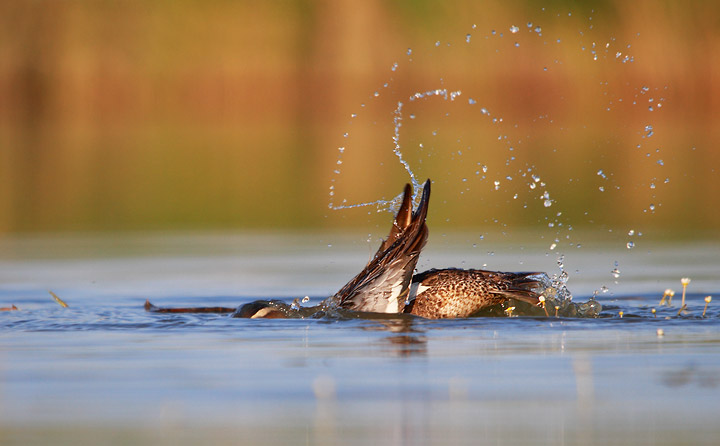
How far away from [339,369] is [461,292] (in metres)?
2.20

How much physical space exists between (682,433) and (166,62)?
143 feet

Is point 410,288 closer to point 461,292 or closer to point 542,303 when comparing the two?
point 461,292

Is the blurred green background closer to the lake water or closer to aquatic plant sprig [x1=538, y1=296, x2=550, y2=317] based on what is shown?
the lake water

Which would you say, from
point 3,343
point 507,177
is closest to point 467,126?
point 507,177

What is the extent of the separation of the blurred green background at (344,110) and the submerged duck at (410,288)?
256 inches

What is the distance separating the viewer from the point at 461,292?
8344mm

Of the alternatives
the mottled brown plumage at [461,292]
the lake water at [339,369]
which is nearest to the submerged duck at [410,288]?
the mottled brown plumage at [461,292]

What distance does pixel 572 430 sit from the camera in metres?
4.99

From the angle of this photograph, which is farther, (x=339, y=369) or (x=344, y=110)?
(x=344, y=110)

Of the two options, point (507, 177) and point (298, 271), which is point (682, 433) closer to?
point (298, 271)

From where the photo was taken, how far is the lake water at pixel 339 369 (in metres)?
5.07

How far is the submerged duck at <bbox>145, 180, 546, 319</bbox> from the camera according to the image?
804cm

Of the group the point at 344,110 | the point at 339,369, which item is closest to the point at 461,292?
the point at 339,369

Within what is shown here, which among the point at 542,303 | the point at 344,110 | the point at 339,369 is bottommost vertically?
the point at 339,369
